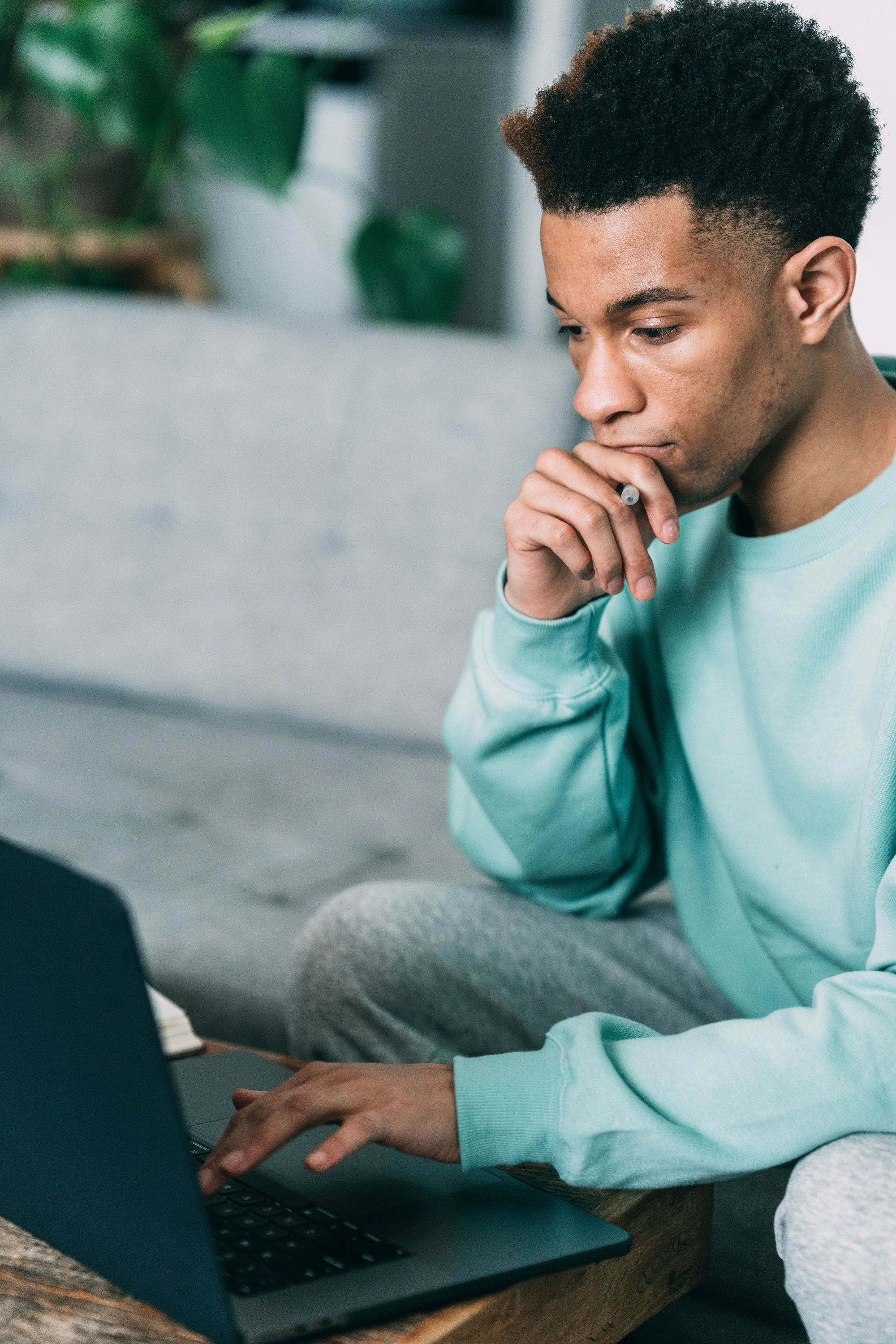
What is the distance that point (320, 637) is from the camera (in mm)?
1852

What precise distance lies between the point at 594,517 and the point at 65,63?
5.31 feet

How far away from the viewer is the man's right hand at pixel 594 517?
3.05ft

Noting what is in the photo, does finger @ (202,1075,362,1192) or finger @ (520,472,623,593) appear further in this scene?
finger @ (520,472,623,593)

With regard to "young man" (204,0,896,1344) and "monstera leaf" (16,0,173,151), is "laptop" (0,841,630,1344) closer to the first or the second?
"young man" (204,0,896,1344)

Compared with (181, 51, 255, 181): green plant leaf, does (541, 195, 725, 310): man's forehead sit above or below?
below

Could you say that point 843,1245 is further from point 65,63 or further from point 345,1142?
point 65,63

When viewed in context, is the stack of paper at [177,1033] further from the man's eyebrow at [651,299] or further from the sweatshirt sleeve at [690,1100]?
the man's eyebrow at [651,299]

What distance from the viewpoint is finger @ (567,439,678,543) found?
0.93 m

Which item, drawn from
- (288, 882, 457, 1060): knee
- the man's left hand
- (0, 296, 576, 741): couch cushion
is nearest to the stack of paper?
(288, 882, 457, 1060): knee

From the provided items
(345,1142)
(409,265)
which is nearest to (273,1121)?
(345,1142)

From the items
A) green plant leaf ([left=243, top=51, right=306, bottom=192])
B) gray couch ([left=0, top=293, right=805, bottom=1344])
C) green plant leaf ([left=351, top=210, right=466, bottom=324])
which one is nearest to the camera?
gray couch ([left=0, top=293, right=805, bottom=1344])

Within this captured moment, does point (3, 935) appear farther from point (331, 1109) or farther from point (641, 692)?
point (641, 692)

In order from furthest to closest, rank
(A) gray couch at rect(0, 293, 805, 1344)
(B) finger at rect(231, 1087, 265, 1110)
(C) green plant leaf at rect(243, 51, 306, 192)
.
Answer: (C) green plant leaf at rect(243, 51, 306, 192), (A) gray couch at rect(0, 293, 805, 1344), (B) finger at rect(231, 1087, 265, 1110)

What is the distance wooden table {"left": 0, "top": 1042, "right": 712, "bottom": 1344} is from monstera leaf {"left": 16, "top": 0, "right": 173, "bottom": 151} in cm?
187
